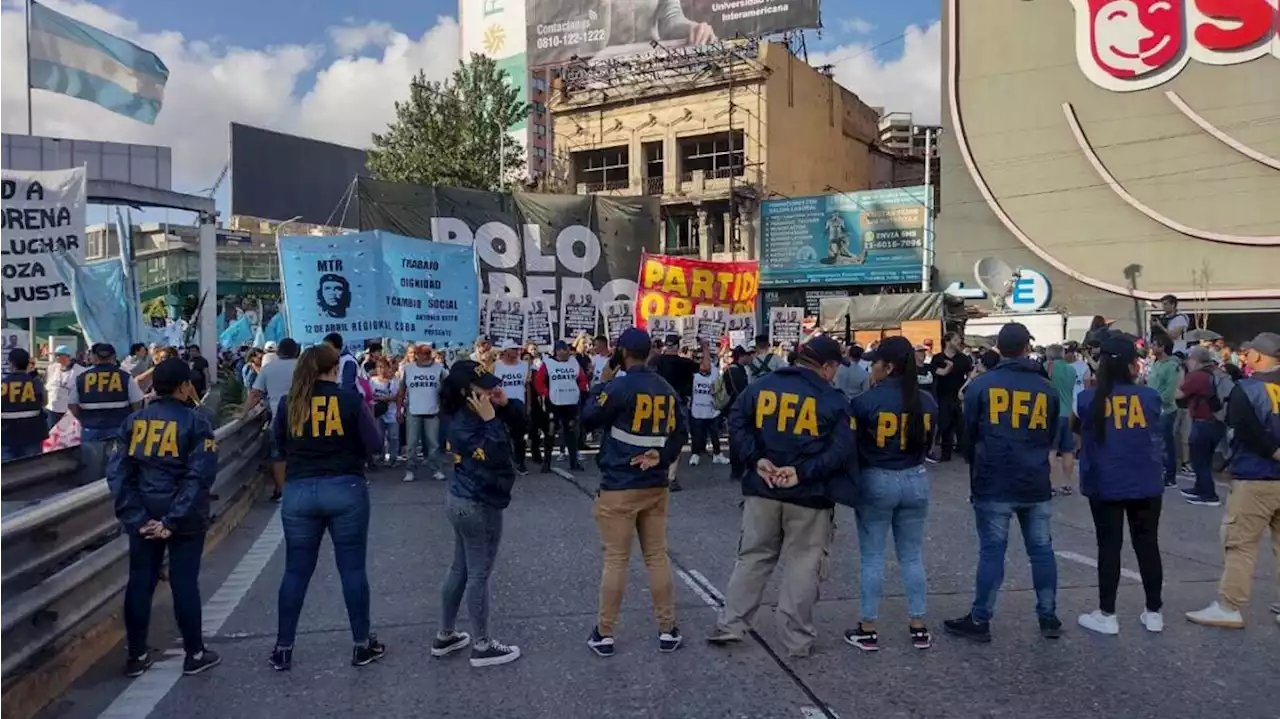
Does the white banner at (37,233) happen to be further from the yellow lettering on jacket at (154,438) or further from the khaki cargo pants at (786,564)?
the khaki cargo pants at (786,564)

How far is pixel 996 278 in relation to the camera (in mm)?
29203

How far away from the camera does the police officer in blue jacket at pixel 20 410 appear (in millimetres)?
9070

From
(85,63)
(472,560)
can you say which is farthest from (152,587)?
(85,63)

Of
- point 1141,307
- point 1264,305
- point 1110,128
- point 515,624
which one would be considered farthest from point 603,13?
point 515,624

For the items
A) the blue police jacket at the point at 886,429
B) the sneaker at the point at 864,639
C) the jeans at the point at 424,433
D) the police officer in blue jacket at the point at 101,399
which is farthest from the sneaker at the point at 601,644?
the jeans at the point at 424,433

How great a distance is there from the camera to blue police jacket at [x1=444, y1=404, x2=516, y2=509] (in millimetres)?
5074

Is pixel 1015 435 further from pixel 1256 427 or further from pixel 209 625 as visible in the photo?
pixel 209 625

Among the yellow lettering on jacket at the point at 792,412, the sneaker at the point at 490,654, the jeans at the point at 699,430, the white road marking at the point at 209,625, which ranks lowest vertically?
the white road marking at the point at 209,625

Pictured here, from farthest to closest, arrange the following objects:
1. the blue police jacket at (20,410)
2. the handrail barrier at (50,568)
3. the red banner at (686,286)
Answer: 1. the red banner at (686,286)
2. the blue police jacket at (20,410)
3. the handrail barrier at (50,568)

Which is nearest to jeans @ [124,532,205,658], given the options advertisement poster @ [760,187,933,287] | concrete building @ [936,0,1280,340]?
concrete building @ [936,0,1280,340]

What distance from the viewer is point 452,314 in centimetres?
1252

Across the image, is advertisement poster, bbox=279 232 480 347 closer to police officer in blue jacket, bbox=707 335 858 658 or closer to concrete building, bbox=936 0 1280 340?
police officer in blue jacket, bbox=707 335 858 658

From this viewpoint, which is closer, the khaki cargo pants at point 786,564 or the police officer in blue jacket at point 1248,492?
the khaki cargo pants at point 786,564

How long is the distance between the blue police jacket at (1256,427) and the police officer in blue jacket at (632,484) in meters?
3.38
